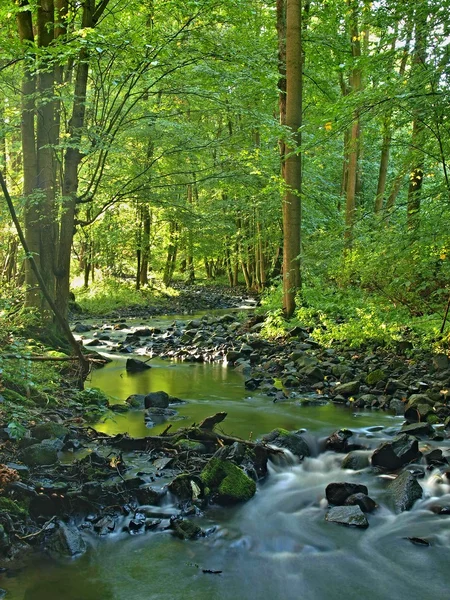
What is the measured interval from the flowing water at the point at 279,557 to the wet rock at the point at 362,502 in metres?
0.09

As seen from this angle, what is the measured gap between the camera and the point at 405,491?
5.61 m

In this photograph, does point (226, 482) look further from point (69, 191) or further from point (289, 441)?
point (69, 191)

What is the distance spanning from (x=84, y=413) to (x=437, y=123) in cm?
690

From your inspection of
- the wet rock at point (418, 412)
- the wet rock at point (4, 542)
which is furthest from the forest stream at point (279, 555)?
the wet rock at point (418, 412)

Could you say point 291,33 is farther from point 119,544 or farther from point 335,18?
point 119,544

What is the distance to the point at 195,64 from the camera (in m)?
10.6

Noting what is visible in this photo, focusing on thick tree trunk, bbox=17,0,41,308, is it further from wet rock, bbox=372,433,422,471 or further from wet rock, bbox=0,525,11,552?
wet rock, bbox=372,433,422,471

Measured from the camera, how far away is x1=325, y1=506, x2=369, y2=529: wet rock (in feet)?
17.2

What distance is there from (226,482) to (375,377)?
→ 4823 mm

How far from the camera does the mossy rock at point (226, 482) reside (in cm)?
556

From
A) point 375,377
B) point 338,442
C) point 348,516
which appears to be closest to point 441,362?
point 375,377

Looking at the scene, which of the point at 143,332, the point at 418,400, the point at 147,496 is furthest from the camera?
the point at 143,332

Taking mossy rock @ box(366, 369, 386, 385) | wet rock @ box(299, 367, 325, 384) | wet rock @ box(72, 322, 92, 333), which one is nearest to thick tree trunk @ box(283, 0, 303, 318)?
wet rock @ box(299, 367, 325, 384)

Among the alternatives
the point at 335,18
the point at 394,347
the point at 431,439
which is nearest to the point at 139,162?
the point at 335,18
